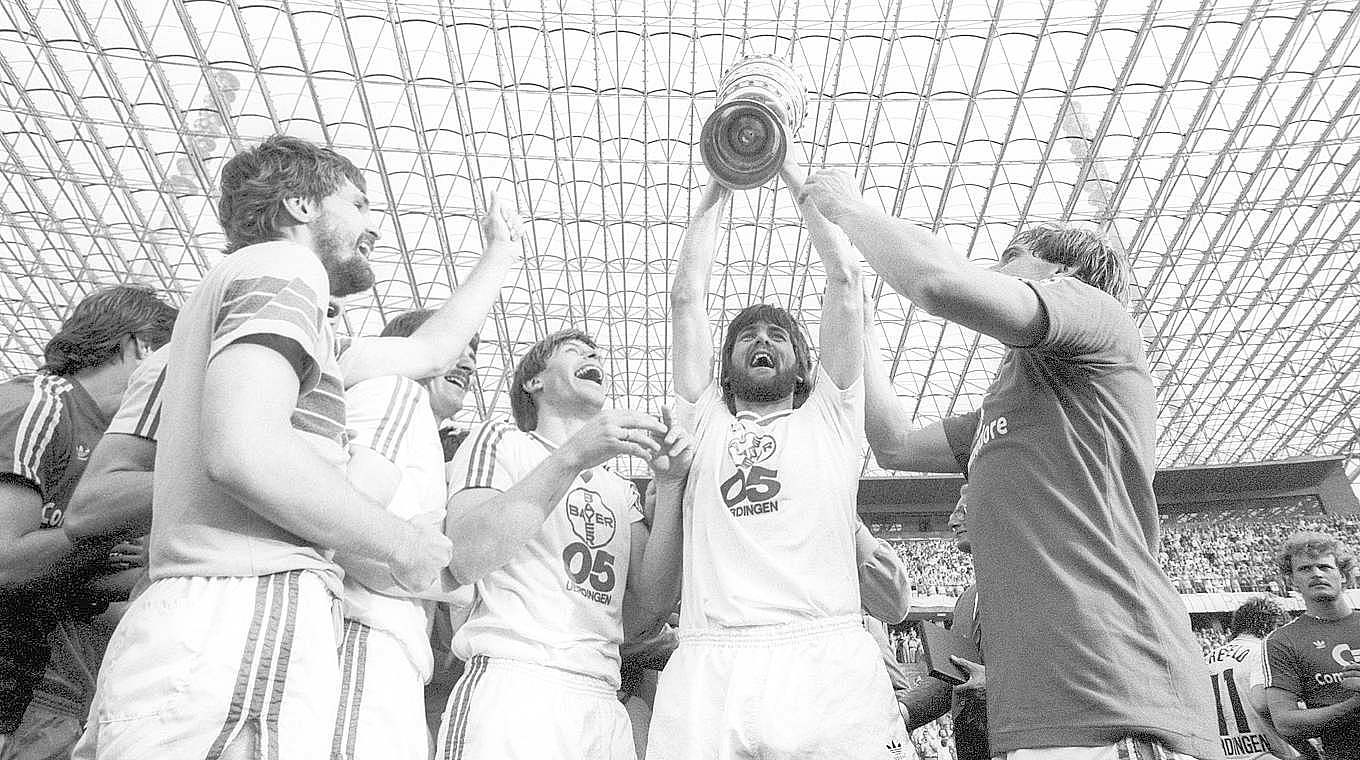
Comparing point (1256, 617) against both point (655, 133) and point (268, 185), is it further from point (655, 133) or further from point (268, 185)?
point (655, 133)

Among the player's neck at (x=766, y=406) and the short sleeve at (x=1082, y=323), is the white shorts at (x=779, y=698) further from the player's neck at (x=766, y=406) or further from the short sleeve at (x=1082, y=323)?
the short sleeve at (x=1082, y=323)

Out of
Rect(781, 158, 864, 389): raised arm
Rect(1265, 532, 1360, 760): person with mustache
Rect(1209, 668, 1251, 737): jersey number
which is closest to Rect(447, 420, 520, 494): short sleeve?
Rect(781, 158, 864, 389): raised arm

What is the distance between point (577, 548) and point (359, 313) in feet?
75.6

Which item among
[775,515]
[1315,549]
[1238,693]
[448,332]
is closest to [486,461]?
[448,332]

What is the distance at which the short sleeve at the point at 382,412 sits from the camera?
7.92ft

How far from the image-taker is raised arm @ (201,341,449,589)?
1.55m

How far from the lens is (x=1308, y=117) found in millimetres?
19359

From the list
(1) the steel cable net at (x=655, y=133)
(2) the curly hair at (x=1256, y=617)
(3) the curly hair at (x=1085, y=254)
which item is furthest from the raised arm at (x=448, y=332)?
(1) the steel cable net at (x=655, y=133)

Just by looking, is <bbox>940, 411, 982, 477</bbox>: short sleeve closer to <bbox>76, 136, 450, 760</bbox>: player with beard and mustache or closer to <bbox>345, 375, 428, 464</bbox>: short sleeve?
<bbox>345, 375, 428, 464</bbox>: short sleeve

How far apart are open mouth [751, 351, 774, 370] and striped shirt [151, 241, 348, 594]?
1.63 m

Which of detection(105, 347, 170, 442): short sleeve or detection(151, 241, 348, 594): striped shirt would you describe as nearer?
detection(151, 241, 348, 594): striped shirt

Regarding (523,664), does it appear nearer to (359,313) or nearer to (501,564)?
(501,564)

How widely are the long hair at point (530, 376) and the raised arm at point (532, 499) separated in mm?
784

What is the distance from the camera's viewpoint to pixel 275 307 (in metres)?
1.67
